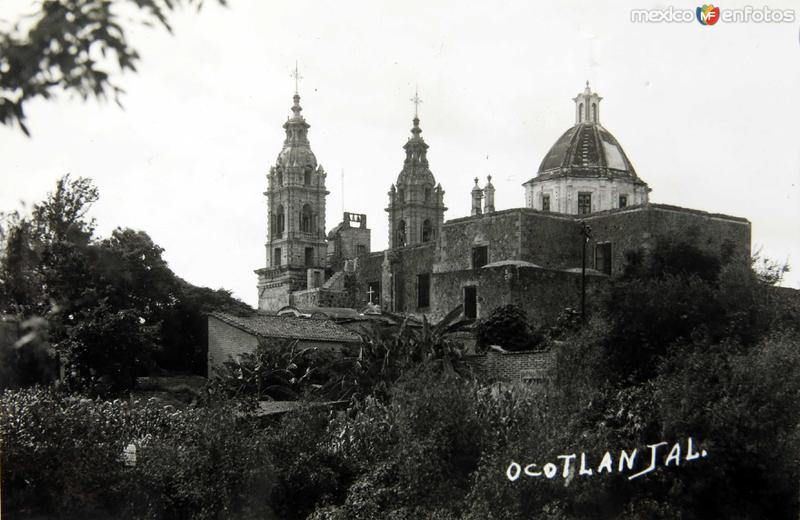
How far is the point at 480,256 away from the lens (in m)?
35.5

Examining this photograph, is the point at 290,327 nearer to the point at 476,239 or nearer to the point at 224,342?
the point at 224,342

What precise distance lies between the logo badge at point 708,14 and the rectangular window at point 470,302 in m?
19.2

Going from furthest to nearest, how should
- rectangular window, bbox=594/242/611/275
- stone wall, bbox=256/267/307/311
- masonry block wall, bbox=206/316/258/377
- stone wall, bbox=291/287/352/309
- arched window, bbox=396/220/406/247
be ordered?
arched window, bbox=396/220/406/247 < stone wall, bbox=256/267/307/311 < stone wall, bbox=291/287/352/309 < rectangular window, bbox=594/242/611/275 < masonry block wall, bbox=206/316/258/377

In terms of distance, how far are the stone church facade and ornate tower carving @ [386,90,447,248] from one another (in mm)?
2947

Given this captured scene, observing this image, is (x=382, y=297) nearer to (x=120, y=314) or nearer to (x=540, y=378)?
(x=120, y=314)

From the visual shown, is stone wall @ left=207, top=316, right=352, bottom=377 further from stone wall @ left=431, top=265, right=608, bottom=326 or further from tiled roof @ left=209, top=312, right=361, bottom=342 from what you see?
stone wall @ left=431, top=265, right=608, bottom=326

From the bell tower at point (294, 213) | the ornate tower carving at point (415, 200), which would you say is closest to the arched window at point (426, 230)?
the ornate tower carving at point (415, 200)

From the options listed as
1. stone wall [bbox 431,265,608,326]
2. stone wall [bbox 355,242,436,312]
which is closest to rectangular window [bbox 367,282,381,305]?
stone wall [bbox 355,242,436,312]

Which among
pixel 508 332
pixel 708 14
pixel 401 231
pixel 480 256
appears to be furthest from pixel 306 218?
pixel 708 14

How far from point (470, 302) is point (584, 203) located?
9312mm

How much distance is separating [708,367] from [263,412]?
938 cm

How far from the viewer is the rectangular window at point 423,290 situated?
38812 mm

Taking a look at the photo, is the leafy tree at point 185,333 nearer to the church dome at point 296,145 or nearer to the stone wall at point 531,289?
the stone wall at point 531,289

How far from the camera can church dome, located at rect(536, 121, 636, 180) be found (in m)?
39.9
